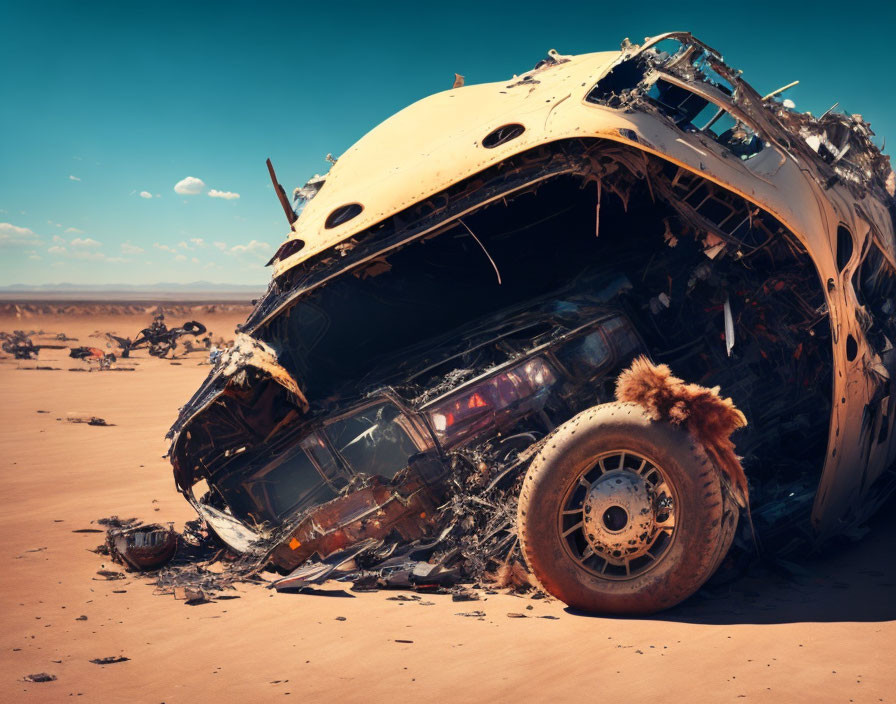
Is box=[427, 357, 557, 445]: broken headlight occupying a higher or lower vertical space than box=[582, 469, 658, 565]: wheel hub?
higher

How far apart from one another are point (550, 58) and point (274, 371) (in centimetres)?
353

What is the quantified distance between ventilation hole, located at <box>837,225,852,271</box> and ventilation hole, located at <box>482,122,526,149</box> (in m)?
2.34

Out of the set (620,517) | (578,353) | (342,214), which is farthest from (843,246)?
(342,214)

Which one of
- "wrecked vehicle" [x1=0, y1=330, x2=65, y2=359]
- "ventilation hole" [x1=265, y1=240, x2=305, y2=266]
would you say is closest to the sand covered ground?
"ventilation hole" [x1=265, y1=240, x2=305, y2=266]

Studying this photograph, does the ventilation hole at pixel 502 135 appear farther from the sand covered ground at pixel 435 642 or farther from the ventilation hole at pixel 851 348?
the sand covered ground at pixel 435 642

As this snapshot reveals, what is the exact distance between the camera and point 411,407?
550cm

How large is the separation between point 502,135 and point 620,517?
2.57 metres

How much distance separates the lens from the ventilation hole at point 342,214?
17.3ft

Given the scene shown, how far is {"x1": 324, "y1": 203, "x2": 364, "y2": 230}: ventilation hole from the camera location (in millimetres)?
5273

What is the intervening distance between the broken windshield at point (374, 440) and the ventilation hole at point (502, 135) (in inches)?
77.8

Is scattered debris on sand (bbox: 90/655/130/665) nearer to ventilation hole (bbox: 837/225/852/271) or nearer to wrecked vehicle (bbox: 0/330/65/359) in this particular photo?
ventilation hole (bbox: 837/225/852/271)

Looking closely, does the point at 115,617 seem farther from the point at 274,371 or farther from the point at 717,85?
the point at 717,85

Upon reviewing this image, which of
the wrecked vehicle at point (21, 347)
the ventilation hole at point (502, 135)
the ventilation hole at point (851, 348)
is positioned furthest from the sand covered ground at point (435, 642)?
the wrecked vehicle at point (21, 347)

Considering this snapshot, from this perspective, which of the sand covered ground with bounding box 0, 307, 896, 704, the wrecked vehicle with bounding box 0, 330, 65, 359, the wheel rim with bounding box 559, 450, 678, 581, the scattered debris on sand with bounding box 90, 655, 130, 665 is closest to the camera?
the sand covered ground with bounding box 0, 307, 896, 704
